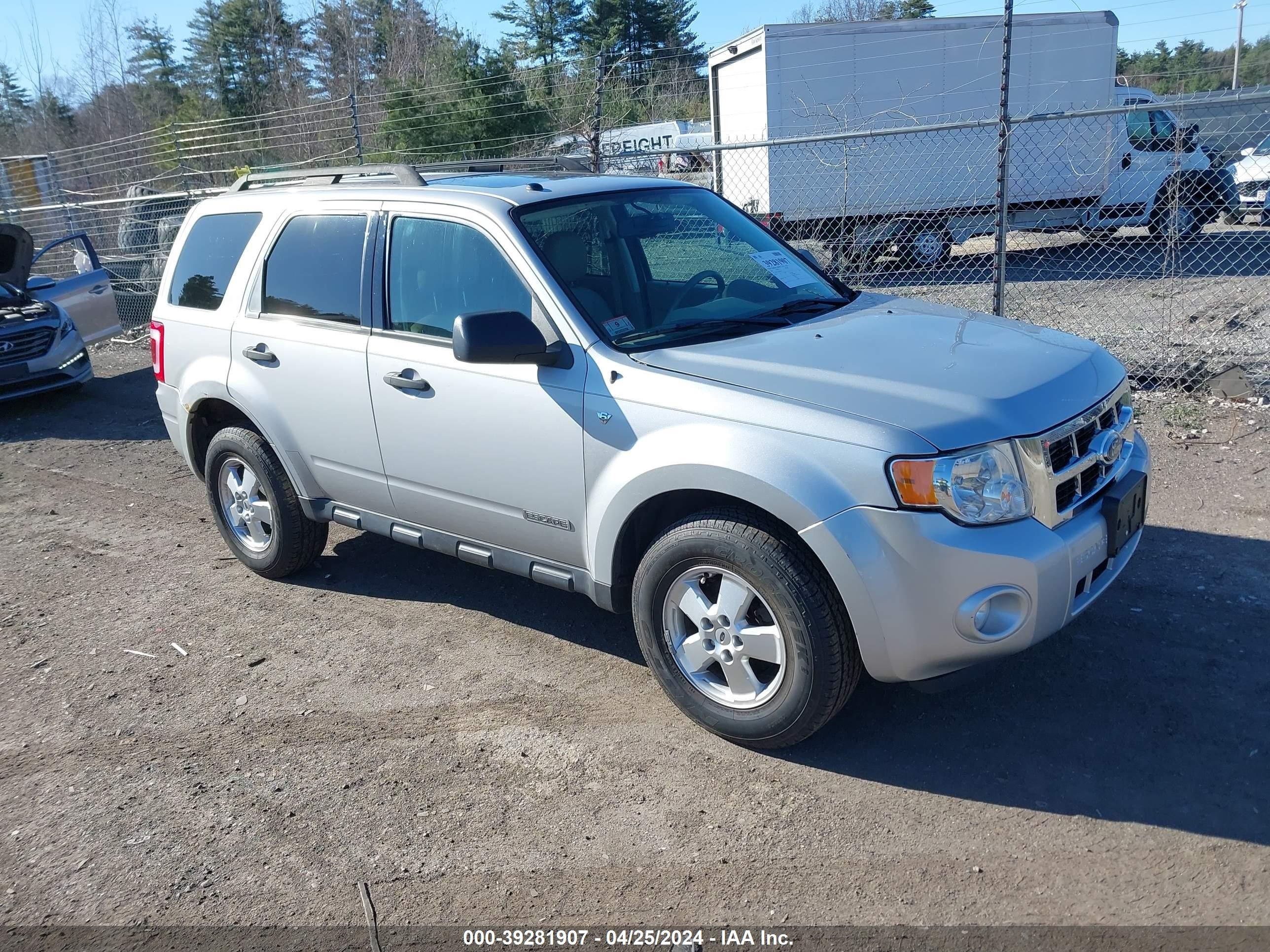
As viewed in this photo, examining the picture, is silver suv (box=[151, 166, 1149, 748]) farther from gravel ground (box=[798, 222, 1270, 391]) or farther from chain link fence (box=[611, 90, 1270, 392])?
chain link fence (box=[611, 90, 1270, 392])

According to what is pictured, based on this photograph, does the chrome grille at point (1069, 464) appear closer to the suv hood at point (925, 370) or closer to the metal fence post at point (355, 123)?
the suv hood at point (925, 370)

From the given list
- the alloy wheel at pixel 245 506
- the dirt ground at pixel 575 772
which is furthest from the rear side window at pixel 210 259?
the dirt ground at pixel 575 772

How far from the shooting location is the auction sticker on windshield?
14.9ft

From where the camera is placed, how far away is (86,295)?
1088 cm

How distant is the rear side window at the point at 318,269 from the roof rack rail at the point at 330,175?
12.1 inches

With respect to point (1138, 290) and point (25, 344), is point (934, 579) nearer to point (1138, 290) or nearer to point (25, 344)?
point (25, 344)

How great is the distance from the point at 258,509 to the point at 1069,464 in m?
3.92

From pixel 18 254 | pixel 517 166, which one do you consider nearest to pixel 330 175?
pixel 517 166

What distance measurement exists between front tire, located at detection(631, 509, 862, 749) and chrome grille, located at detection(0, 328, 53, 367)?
8.52 m

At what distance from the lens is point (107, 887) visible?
10.5 feet

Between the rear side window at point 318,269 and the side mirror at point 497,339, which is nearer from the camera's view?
the side mirror at point 497,339

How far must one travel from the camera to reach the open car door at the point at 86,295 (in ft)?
34.7

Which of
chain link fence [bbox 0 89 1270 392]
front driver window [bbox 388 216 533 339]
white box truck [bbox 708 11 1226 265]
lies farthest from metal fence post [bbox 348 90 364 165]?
front driver window [bbox 388 216 533 339]

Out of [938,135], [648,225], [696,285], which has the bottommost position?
[696,285]
